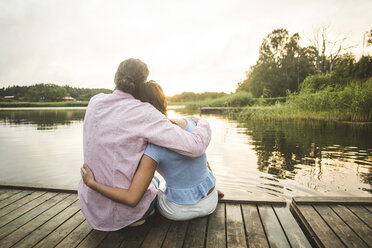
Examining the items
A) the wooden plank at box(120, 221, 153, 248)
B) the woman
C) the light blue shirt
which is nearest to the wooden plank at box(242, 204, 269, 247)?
the woman

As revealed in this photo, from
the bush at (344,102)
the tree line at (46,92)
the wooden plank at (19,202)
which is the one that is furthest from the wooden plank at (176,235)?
the tree line at (46,92)

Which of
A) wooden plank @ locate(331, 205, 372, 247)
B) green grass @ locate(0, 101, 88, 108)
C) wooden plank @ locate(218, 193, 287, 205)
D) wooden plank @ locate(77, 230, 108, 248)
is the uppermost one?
green grass @ locate(0, 101, 88, 108)

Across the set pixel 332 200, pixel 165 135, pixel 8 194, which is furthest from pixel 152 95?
pixel 8 194

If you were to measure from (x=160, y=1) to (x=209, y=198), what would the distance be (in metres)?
13.3

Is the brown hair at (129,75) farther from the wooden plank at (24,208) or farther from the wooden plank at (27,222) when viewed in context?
the wooden plank at (24,208)

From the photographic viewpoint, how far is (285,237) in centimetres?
157

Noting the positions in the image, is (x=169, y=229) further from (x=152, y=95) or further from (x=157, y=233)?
(x=152, y=95)

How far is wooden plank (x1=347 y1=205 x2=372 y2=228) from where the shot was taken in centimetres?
173

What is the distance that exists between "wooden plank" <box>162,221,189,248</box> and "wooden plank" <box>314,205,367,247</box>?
1.06m

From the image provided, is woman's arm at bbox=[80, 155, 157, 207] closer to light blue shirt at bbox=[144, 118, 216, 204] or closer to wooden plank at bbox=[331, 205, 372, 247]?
light blue shirt at bbox=[144, 118, 216, 204]

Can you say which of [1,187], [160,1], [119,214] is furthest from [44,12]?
[119,214]

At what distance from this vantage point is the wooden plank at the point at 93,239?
1476mm

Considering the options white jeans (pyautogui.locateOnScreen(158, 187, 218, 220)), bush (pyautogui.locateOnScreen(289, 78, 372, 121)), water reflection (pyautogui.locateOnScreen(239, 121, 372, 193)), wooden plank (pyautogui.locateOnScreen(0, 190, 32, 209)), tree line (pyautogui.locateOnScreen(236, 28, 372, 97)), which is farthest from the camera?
tree line (pyautogui.locateOnScreen(236, 28, 372, 97))

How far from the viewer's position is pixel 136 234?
1.59 meters
